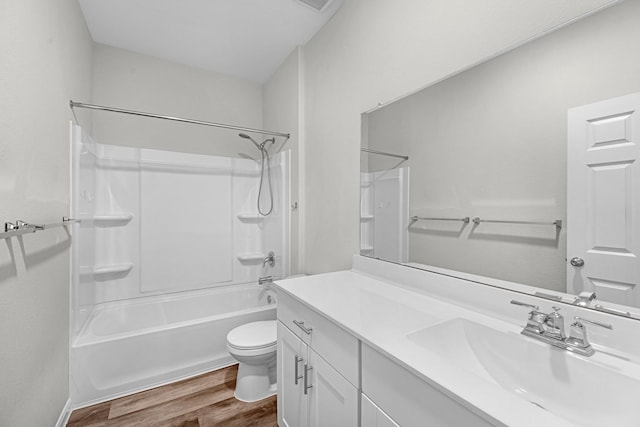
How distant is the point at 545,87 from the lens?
92cm

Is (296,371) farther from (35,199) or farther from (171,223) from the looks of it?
(171,223)

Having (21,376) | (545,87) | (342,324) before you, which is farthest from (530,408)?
(21,376)

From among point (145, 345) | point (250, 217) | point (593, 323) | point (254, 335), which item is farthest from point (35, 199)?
point (593, 323)

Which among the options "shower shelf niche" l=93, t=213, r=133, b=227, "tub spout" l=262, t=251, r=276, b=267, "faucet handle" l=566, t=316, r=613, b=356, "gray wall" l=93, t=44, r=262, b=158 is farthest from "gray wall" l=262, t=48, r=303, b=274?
"faucet handle" l=566, t=316, r=613, b=356

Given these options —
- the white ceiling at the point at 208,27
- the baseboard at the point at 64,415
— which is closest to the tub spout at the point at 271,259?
the baseboard at the point at 64,415

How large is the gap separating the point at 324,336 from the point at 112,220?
7.47 feet

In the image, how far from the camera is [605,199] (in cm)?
79

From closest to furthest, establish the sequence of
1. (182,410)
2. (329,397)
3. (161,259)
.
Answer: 1. (329,397)
2. (182,410)
3. (161,259)

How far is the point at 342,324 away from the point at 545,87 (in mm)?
1038

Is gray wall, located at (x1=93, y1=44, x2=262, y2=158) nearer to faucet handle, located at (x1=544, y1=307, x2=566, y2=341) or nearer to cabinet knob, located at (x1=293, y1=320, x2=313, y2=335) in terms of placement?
cabinet knob, located at (x1=293, y1=320, x2=313, y2=335)

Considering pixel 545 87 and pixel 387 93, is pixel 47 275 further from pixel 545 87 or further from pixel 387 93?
pixel 545 87

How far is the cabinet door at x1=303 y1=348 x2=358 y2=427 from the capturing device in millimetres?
928

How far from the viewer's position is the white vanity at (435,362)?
622 mm

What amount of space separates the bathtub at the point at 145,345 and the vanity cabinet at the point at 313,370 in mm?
887
